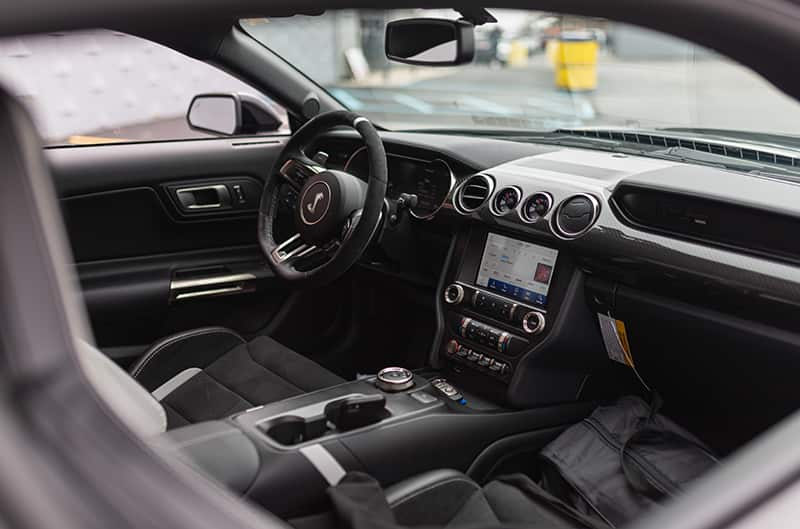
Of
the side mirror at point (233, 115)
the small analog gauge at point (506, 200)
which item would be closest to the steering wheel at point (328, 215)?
→ the small analog gauge at point (506, 200)

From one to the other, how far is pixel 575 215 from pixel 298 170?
36.6 inches

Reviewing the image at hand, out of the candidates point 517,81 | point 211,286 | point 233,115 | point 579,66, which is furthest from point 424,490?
point 517,81

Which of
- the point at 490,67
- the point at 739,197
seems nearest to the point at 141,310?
the point at 739,197

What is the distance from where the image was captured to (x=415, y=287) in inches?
115

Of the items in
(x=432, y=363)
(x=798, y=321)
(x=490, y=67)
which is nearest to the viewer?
(x=798, y=321)

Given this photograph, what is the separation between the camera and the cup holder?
190cm

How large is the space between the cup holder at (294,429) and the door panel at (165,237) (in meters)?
1.01

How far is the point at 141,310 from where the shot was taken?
281 cm

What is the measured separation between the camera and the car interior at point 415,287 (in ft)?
5.99

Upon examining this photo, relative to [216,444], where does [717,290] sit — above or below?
above

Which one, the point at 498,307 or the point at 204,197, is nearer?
the point at 498,307

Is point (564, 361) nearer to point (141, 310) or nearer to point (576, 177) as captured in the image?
point (576, 177)

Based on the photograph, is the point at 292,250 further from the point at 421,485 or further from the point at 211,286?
the point at 421,485

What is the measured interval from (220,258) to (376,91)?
963 cm
